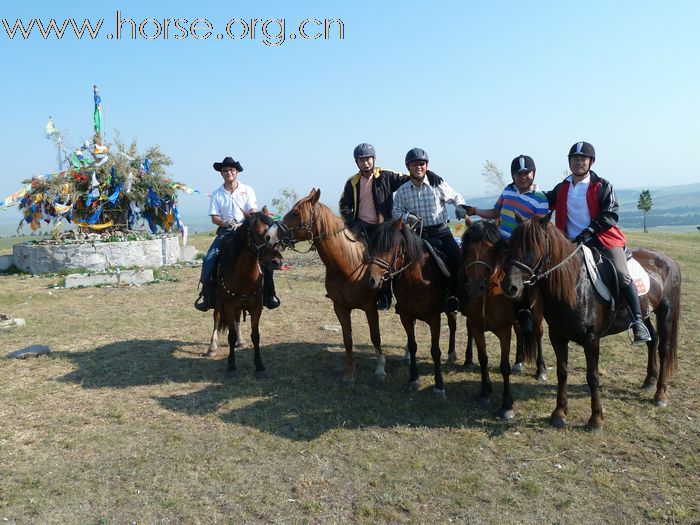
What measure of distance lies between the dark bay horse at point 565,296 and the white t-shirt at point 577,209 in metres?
0.59

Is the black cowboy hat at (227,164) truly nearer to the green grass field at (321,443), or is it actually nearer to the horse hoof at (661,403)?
the green grass field at (321,443)

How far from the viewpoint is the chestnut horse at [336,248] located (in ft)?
17.9

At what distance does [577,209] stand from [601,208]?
0.27 meters

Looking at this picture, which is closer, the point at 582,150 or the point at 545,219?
the point at 545,219

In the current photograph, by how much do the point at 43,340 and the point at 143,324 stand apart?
5.68 feet

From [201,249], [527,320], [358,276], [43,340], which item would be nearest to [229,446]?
[358,276]

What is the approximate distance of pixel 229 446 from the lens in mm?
4672

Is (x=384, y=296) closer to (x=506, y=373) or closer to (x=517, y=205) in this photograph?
(x=506, y=373)

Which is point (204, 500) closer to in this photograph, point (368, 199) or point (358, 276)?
point (358, 276)

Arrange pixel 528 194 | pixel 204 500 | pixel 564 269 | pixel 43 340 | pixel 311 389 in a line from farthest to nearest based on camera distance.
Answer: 1. pixel 43 340
2. pixel 311 389
3. pixel 528 194
4. pixel 564 269
5. pixel 204 500

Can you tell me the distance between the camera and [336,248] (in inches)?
224

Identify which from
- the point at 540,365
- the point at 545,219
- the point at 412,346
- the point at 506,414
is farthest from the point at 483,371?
the point at 545,219

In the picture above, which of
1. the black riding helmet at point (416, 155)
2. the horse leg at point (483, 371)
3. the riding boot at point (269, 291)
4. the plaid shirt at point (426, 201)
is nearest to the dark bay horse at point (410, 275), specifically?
the horse leg at point (483, 371)

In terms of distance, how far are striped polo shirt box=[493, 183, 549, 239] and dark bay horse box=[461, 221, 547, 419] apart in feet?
2.00
